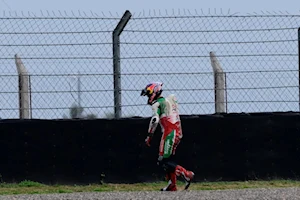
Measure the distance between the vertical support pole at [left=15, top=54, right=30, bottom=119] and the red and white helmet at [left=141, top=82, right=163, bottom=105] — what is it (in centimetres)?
181

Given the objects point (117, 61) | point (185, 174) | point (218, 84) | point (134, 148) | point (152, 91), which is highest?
point (117, 61)

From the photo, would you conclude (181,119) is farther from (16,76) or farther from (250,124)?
(16,76)

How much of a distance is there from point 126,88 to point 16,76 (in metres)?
1.50

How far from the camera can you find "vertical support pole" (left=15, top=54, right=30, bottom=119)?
13617 mm

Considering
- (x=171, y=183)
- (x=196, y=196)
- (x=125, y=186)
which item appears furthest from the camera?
(x=125, y=186)

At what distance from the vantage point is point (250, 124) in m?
13.7

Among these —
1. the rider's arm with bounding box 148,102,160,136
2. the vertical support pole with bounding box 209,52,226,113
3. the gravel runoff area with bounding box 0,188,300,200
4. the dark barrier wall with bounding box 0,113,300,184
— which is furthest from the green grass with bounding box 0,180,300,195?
the gravel runoff area with bounding box 0,188,300,200

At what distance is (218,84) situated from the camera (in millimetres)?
13805

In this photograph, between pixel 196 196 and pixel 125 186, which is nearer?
pixel 196 196

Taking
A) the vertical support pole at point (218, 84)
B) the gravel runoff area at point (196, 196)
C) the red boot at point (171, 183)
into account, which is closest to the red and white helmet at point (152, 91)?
the red boot at point (171, 183)

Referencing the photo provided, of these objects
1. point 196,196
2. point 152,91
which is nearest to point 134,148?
point 152,91

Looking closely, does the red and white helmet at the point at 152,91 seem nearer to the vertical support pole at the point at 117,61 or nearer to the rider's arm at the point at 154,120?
the rider's arm at the point at 154,120

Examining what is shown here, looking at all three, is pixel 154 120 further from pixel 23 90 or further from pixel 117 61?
pixel 23 90

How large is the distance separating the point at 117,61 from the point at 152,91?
3.87ft
